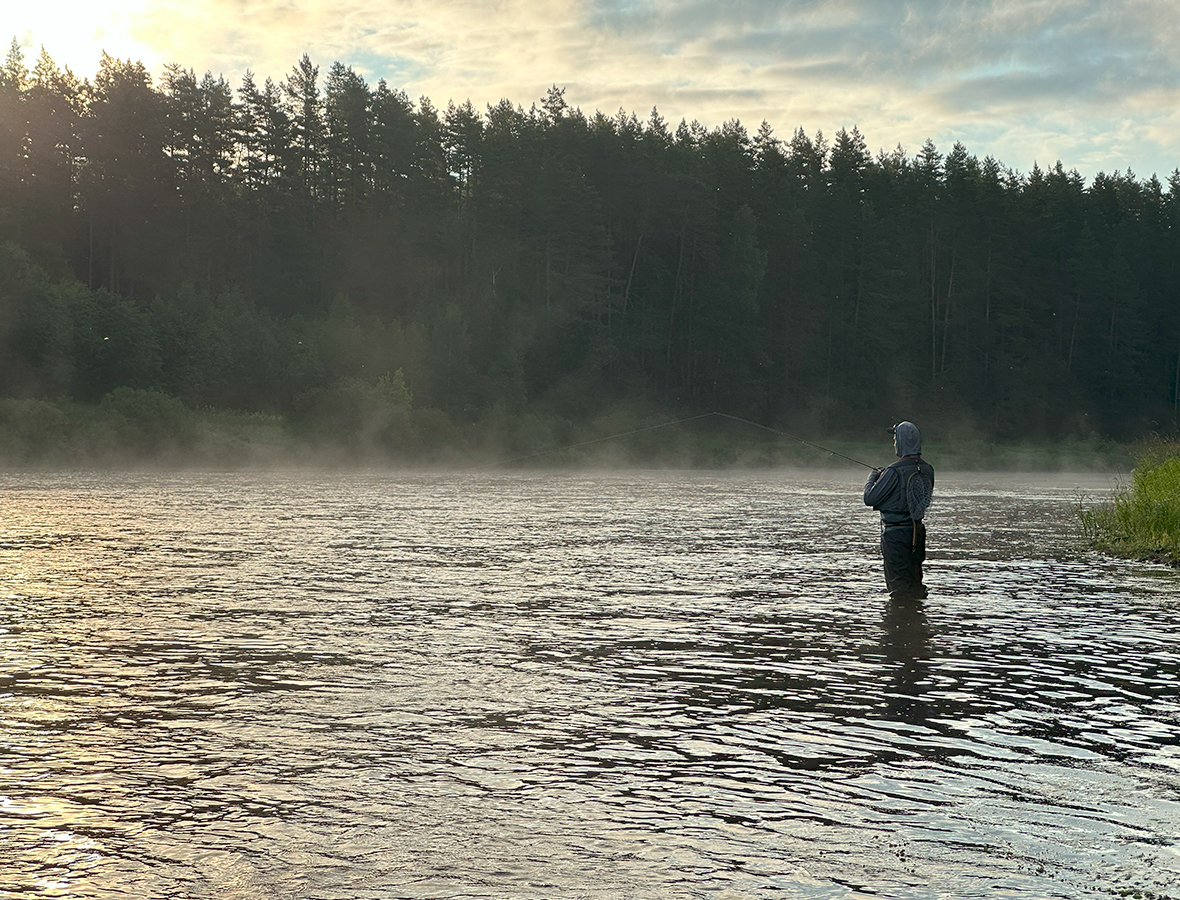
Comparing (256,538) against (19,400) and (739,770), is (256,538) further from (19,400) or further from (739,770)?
(19,400)

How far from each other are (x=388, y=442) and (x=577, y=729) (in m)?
57.5

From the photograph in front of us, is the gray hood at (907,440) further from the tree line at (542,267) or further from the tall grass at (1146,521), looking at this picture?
the tree line at (542,267)

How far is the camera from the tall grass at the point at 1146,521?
21422 millimetres

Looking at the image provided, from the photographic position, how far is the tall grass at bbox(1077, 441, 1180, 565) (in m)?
21.4

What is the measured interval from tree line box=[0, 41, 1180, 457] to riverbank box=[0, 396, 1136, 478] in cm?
174

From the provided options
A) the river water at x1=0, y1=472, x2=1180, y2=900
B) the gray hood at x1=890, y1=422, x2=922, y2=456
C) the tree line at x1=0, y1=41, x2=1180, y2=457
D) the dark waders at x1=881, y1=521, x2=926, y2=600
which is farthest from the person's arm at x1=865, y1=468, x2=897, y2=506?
the tree line at x1=0, y1=41, x2=1180, y2=457

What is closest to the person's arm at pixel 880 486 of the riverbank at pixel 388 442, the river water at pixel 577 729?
the river water at pixel 577 729

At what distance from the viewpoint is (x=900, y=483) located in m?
15.1

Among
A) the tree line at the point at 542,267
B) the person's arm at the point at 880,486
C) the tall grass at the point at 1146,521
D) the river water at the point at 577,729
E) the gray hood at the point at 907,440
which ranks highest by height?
the tree line at the point at 542,267

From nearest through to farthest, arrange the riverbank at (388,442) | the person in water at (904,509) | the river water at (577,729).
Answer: the river water at (577,729)
the person in water at (904,509)
the riverbank at (388,442)

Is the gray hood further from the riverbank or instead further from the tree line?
the tree line

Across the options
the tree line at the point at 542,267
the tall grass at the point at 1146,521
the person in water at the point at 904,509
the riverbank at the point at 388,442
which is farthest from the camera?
the tree line at the point at 542,267

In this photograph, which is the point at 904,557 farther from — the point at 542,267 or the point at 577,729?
the point at 542,267

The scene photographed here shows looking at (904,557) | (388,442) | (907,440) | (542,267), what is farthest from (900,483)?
(542,267)
